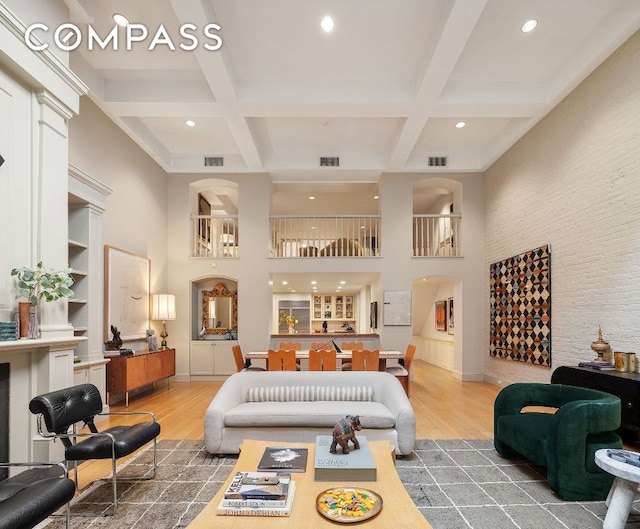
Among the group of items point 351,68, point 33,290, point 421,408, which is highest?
point 351,68

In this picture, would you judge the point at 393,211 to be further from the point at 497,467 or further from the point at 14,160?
the point at 14,160

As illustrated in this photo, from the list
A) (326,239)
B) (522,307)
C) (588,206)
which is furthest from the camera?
(326,239)

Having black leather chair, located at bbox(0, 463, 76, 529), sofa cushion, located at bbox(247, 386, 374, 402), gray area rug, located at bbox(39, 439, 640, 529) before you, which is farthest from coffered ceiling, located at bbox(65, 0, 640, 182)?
gray area rug, located at bbox(39, 439, 640, 529)

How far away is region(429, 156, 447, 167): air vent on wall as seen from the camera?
9.12m

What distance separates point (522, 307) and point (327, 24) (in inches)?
216

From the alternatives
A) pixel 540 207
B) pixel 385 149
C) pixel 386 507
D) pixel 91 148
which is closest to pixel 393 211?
pixel 385 149

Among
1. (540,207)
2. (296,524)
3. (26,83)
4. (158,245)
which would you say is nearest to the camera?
(296,524)

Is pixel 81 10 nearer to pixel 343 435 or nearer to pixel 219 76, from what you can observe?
pixel 219 76

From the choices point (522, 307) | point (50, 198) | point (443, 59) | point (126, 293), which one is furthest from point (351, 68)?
point (126, 293)

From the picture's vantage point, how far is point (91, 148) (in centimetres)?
617

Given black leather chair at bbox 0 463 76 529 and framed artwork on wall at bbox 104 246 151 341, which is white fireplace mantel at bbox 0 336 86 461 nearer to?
black leather chair at bbox 0 463 76 529

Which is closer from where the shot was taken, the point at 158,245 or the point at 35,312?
the point at 35,312

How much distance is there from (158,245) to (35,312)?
17.4ft

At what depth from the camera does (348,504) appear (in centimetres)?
218
